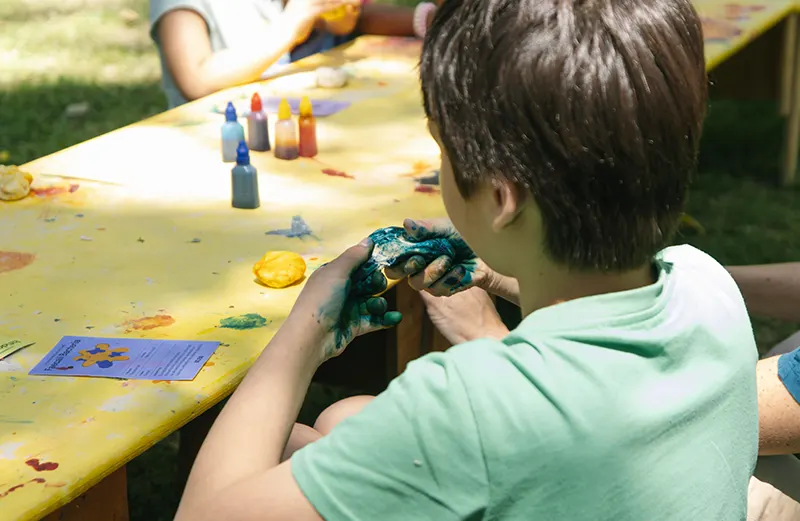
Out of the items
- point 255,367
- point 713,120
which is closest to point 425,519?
point 255,367

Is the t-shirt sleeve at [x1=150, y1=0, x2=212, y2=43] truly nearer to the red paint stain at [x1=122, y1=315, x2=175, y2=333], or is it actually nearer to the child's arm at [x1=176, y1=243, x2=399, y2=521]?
the red paint stain at [x1=122, y1=315, x2=175, y2=333]

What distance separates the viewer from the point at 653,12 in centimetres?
110

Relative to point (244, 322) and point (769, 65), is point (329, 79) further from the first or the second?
point (769, 65)

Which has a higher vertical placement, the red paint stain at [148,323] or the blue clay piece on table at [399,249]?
the blue clay piece on table at [399,249]

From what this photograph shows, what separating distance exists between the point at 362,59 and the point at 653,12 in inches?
104

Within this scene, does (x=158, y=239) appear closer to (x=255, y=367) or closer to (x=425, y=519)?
(x=255, y=367)

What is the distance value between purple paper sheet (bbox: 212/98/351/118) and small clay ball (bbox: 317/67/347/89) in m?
0.17

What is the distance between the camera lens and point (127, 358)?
5.25 feet

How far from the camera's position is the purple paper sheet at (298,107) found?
2.97 meters

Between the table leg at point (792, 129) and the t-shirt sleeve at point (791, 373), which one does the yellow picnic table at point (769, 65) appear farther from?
the t-shirt sleeve at point (791, 373)

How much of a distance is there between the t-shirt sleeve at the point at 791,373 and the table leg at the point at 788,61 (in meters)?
3.60

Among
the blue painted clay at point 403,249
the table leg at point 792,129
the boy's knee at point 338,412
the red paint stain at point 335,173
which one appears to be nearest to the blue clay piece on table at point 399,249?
the blue painted clay at point 403,249

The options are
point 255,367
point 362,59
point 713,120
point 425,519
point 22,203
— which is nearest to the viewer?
point 425,519

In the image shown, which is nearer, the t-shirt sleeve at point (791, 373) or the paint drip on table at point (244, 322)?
the t-shirt sleeve at point (791, 373)
